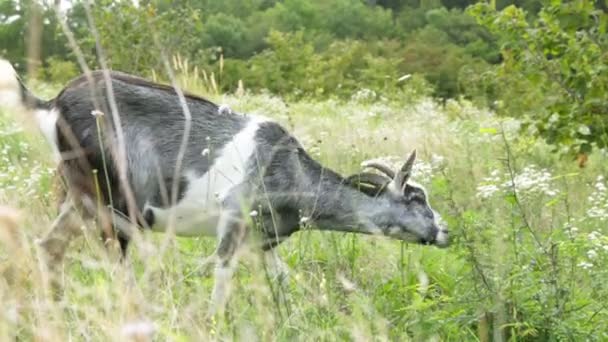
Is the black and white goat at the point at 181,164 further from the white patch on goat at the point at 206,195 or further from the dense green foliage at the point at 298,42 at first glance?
the dense green foliage at the point at 298,42

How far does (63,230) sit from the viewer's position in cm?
500

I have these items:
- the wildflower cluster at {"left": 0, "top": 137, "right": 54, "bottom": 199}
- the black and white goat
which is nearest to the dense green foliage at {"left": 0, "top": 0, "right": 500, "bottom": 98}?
the wildflower cluster at {"left": 0, "top": 137, "right": 54, "bottom": 199}

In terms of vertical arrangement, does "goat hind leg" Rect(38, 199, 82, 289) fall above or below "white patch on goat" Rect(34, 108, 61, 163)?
below

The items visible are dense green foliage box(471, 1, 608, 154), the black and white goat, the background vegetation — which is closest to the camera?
the background vegetation

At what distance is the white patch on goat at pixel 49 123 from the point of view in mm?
5301

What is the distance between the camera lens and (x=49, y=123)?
5305 millimetres

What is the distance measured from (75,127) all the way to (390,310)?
6.64 feet

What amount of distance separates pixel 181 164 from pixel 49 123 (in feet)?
2.41

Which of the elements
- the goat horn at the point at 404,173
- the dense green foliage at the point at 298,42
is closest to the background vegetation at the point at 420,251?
the goat horn at the point at 404,173

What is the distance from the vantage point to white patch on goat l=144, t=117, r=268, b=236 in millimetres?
5250

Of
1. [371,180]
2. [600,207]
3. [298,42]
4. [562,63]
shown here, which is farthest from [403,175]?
[298,42]

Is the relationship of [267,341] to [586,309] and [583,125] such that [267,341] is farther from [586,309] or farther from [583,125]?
[583,125]

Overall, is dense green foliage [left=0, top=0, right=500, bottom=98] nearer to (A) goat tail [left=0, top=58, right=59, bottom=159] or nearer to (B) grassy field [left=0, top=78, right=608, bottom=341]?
(A) goat tail [left=0, top=58, right=59, bottom=159]

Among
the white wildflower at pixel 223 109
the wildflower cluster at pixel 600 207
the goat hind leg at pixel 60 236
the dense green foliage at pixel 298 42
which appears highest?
→ the white wildflower at pixel 223 109
